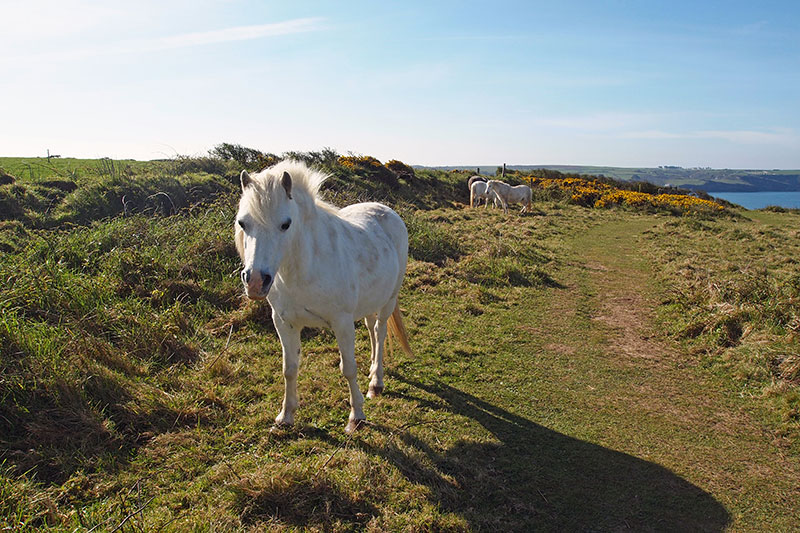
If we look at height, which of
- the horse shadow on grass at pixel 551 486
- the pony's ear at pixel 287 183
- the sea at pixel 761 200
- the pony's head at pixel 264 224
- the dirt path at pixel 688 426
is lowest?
the horse shadow on grass at pixel 551 486

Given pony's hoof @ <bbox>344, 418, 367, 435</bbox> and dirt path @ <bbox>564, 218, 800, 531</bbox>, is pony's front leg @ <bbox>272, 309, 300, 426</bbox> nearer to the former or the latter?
pony's hoof @ <bbox>344, 418, 367, 435</bbox>

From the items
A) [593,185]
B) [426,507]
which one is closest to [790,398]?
[426,507]

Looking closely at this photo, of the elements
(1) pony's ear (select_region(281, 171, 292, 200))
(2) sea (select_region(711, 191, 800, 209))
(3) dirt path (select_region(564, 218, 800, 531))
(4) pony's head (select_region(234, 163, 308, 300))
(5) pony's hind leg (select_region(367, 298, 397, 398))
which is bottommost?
(3) dirt path (select_region(564, 218, 800, 531))

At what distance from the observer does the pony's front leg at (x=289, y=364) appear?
3.59 meters

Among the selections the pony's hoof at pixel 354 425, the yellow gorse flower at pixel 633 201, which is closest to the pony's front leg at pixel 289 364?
the pony's hoof at pixel 354 425

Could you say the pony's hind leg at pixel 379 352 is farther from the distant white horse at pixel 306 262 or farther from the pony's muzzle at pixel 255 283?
the pony's muzzle at pixel 255 283

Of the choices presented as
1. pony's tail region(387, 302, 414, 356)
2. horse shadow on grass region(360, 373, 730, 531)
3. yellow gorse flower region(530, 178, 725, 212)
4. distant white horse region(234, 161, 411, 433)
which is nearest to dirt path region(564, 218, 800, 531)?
horse shadow on grass region(360, 373, 730, 531)

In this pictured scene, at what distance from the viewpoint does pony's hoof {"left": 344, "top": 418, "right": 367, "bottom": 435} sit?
3.67m

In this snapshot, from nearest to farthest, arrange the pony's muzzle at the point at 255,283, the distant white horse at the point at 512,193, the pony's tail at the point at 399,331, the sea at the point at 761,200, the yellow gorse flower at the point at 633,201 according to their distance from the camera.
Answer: the pony's muzzle at the point at 255,283 → the pony's tail at the point at 399,331 → the distant white horse at the point at 512,193 → the yellow gorse flower at the point at 633,201 → the sea at the point at 761,200

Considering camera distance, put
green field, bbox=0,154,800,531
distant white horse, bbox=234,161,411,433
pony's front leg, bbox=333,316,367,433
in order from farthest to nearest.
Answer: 1. pony's front leg, bbox=333,316,367,433
2. green field, bbox=0,154,800,531
3. distant white horse, bbox=234,161,411,433

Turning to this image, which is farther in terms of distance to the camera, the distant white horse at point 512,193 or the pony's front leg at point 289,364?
the distant white horse at point 512,193

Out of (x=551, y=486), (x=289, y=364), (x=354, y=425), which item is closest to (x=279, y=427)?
(x=289, y=364)

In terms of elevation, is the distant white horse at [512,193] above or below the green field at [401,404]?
above

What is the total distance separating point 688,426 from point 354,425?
125 inches
